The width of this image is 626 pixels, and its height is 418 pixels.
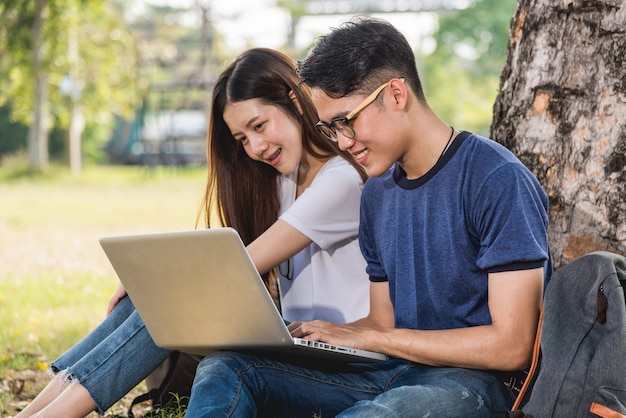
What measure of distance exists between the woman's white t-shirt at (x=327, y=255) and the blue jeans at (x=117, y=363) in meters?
0.60

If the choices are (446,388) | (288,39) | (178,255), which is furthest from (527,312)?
(288,39)

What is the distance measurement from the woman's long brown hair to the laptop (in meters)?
0.89

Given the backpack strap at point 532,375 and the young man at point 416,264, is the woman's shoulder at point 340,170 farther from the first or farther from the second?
the backpack strap at point 532,375

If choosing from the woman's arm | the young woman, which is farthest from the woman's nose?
the woman's arm

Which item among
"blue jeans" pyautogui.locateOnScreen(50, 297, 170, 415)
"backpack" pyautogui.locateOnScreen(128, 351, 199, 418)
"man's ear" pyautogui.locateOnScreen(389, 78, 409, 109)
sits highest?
"man's ear" pyautogui.locateOnScreen(389, 78, 409, 109)

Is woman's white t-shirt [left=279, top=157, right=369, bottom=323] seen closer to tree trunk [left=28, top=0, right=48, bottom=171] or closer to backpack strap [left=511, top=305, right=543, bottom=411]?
backpack strap [left=511, top=305, right=543, bottom=411]

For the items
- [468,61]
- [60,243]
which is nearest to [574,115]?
[60,243]

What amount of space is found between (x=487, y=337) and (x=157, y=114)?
26.9 meters

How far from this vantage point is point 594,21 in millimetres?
3387

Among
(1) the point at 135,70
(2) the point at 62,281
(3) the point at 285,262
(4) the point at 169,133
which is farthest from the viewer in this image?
(4) the point at 169,133

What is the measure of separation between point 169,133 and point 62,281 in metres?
21.5

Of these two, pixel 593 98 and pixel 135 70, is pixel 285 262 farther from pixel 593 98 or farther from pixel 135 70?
pixel 135 70

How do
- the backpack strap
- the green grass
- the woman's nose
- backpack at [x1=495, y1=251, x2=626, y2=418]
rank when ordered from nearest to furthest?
backpack at [x1=495, y1=251, x2=626, y2=418] → the backpack strap → the woman's nose → the green grass

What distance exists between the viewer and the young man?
2.52 m
